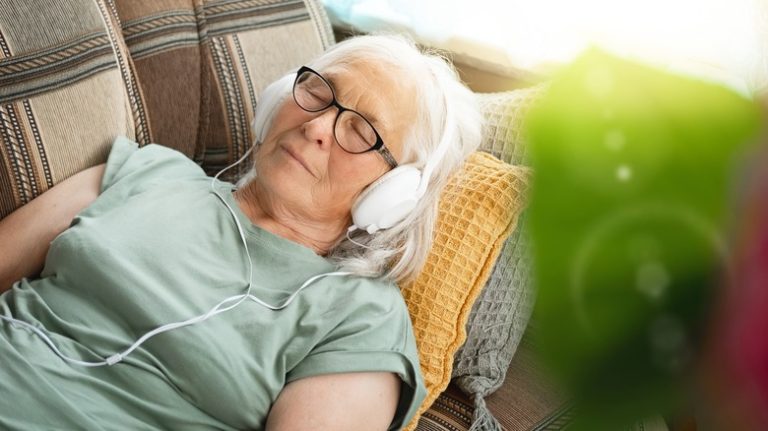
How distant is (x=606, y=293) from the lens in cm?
13

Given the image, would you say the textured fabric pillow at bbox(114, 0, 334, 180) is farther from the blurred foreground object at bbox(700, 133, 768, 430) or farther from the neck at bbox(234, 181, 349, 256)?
the blurred foreground object at bbox(700, 133, 768, 430)

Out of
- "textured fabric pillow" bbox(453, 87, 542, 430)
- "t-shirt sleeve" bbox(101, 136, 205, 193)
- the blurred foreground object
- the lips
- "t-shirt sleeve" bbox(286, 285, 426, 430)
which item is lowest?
"textured fabric pillow" bbox(453, 87, 542, 430)

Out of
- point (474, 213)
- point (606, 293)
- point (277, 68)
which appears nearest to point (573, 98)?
point (606, 293)

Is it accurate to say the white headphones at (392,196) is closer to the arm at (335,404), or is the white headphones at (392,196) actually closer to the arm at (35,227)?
the arm at (335,404)

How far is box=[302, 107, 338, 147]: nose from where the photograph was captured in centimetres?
130

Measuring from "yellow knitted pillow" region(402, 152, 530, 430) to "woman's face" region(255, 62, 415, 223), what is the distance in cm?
14

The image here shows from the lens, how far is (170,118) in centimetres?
164

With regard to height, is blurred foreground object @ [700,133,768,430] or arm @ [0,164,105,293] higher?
blurred foreground object @ [700,133,768,430]

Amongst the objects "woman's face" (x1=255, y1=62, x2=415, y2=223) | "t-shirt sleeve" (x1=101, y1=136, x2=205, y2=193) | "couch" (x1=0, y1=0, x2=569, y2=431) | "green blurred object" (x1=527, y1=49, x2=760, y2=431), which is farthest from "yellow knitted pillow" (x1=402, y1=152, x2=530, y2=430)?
"green blurred object" (x1=527, y1=49, x2=760, y2=431)

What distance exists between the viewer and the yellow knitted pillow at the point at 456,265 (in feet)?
4.33

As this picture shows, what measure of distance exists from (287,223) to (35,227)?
0.40m

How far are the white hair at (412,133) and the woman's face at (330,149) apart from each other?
3 cm

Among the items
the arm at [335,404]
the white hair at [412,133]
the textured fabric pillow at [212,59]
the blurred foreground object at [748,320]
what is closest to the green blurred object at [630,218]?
the blurred foreground object at [748,320]

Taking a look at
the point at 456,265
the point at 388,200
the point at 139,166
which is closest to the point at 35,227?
the point at 139,166
